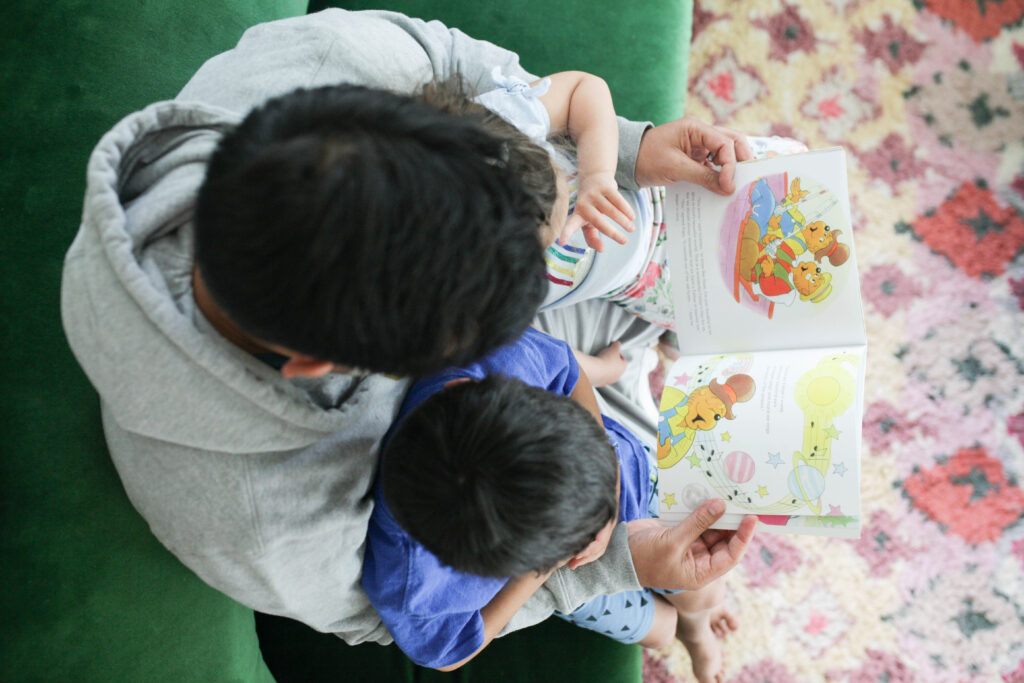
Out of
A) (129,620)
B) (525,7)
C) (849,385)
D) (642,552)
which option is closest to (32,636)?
(129,620)

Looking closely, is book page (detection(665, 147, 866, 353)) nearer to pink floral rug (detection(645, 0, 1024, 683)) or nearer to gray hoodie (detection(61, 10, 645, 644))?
gray hoodie (detection(61, 10, 645, 644))

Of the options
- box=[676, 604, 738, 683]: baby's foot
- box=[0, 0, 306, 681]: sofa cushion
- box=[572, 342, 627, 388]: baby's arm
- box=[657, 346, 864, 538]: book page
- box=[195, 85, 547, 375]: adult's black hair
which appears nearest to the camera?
box=[195, 85, 547, 375]: adult's black hair

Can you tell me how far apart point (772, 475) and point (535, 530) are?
288mm

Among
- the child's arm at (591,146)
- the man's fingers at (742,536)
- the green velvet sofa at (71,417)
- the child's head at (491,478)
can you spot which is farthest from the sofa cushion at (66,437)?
the man's fingers at (742,536)

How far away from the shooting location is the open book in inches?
28.2

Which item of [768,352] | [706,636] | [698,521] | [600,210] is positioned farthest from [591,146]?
[706,636]

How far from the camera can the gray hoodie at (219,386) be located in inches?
19.3

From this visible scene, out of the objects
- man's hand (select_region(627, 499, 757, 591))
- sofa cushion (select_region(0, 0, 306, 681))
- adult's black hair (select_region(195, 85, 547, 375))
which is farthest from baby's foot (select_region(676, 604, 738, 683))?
adult's black hair (select_region(195, 85, 547, 375))

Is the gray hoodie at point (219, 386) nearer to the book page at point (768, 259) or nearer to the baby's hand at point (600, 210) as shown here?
the baby's hand at point (600, 210)

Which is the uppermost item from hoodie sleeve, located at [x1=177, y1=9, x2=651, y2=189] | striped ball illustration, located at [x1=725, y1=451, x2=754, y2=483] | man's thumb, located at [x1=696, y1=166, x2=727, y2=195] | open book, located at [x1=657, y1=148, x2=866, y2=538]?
hoodie sleeve, located at [x1=177, y1=9, x2=651, y2=189]

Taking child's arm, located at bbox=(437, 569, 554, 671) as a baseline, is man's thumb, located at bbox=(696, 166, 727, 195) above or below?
above

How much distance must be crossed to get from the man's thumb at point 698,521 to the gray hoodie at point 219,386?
1.07ft

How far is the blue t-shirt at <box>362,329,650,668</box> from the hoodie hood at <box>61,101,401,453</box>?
152 mm

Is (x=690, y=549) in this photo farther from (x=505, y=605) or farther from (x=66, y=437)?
(x=66, y=437)
